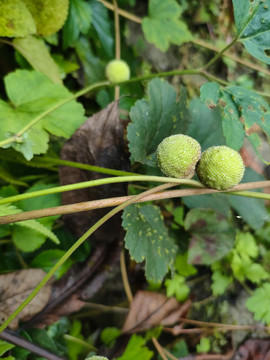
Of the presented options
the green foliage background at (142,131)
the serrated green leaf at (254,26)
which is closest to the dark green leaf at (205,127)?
the green foliage background at (142,131)

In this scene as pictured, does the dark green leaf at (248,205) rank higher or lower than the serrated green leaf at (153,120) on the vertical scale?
lower

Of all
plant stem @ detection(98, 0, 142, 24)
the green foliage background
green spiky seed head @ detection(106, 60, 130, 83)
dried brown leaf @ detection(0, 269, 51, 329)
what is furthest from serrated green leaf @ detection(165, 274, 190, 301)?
plant stem @ detection(98, 0, 142, 24)

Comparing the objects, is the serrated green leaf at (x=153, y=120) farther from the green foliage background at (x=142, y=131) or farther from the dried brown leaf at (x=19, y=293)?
the dried brown leaf at (x=19, y=293)

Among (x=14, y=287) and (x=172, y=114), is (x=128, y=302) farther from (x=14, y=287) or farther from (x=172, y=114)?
(x=172, y=114)

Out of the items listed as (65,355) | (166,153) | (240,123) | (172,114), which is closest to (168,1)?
(172,114)

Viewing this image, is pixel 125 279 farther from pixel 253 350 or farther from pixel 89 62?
pixel 89 62

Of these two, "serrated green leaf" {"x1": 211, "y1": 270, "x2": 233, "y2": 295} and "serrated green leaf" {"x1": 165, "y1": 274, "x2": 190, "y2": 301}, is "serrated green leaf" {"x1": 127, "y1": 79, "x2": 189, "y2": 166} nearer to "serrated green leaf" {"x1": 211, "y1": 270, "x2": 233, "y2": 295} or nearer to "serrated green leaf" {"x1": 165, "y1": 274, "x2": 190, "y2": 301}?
"serrated green leaf" {"x1": 165, "y1": 274, "x2": 190, "y2": 301}

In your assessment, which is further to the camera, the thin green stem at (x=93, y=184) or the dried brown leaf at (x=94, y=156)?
the dried brown leaf at (x=94, y=156)

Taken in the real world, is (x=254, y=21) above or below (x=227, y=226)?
above
